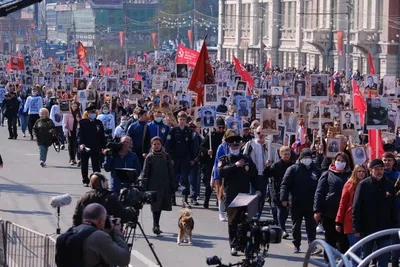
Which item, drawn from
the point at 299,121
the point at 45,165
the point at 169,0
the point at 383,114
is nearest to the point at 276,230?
the point at 383,114

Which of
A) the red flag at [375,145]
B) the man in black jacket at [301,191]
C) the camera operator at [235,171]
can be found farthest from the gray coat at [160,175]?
the red flag at [375,145]

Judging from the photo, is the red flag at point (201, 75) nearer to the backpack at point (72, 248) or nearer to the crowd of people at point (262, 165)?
the crowd of people at point (262, 165)

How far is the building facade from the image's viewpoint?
211 ft

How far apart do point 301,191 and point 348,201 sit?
1.42 meters

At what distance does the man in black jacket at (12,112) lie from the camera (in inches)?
1245

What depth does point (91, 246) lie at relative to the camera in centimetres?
841

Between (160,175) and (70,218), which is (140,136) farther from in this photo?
(160,175)

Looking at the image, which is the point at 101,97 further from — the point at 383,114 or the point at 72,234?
the point at 72,234

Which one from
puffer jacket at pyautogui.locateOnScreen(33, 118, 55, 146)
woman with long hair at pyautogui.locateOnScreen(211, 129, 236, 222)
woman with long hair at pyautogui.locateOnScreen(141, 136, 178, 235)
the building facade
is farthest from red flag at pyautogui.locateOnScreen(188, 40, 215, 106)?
the building facade

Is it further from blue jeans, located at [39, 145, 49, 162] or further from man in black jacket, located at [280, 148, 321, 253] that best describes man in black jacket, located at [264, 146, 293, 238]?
blue jeans, located at [39, 145, 49, 162]

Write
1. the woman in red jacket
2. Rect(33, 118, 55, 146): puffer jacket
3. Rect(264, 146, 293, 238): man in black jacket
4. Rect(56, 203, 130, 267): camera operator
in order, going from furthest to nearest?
1. Rect(33, 118, 55, 146): puffer jacket
2. Rect(264, 146, 293, 238): man in black jacket
3. the woman in red jacket
4. Rect(56, 203, 130, 267): camera operator

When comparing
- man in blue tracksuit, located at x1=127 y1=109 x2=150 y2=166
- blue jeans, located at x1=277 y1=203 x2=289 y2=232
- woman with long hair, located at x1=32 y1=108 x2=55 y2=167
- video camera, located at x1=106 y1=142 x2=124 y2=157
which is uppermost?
video camera, located at x1=106 y1=142 x2=124 y2=157

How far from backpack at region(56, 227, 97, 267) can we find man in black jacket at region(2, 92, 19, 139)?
23430 millimetres

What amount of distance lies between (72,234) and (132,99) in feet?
70.8
